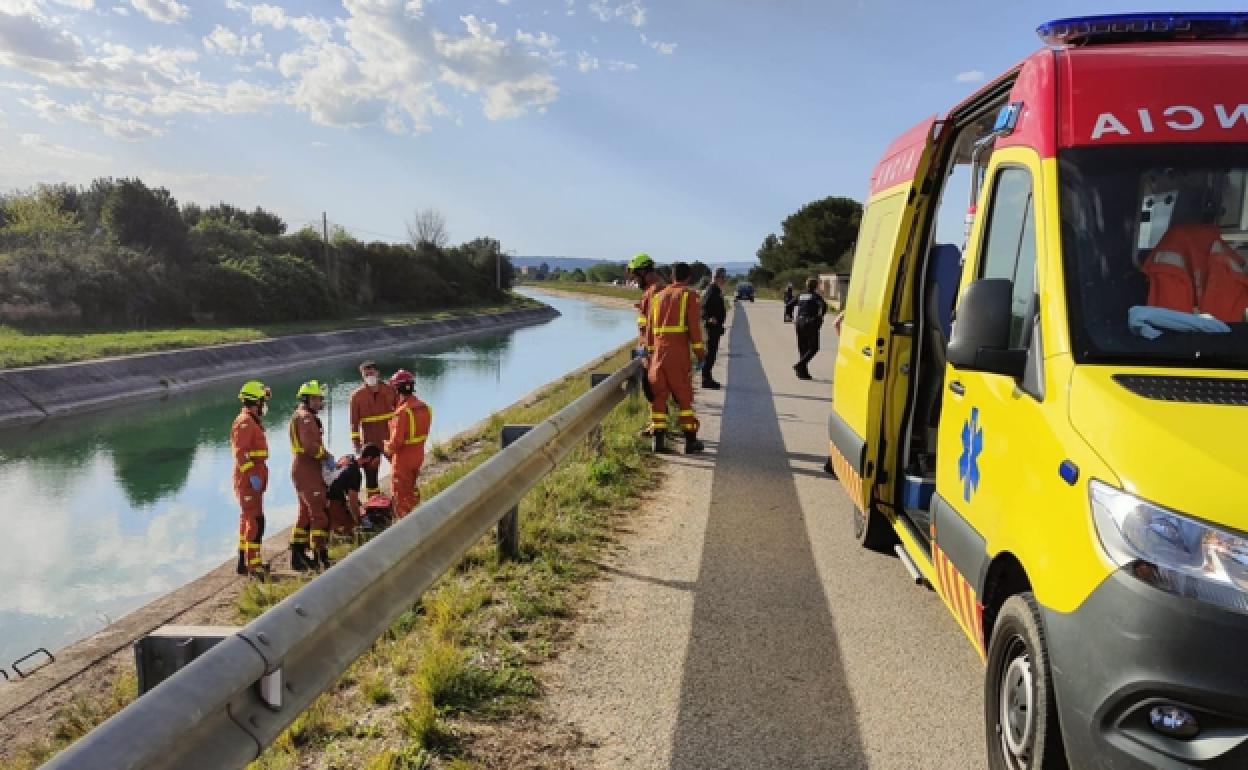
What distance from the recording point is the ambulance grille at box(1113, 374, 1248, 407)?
2607 mm

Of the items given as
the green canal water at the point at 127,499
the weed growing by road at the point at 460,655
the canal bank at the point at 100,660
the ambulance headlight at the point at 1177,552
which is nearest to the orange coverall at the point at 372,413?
the green canal water at the point at 127,499

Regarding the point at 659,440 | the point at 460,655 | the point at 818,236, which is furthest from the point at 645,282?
the point at 818,236

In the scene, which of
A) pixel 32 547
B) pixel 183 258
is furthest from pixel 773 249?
A: pixel 32 547

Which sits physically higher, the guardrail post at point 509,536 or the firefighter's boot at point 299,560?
the guardrail post at point 509,536

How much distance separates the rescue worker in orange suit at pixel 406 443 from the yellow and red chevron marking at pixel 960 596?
6.01m

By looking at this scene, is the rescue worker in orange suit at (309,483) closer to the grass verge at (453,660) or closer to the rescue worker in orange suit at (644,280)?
the grass verge at (453,660)

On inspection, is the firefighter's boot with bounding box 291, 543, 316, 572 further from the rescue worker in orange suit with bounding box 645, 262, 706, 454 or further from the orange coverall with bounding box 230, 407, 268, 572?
the rescue worker in orange suit with bounding box 645, 262, 706, 454

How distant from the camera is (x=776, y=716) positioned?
12.1 feet

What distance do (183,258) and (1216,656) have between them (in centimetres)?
4967

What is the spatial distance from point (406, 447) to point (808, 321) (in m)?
9.02

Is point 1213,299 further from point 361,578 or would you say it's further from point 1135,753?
point 361,578

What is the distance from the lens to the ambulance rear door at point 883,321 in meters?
5.36

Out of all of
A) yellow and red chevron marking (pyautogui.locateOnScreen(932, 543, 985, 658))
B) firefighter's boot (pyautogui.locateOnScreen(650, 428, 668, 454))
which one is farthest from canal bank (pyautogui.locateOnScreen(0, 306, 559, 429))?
yellow and red chevron marking (pyautogui.locateOnScreen(932, 543, 985, 658))

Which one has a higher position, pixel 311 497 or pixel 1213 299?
pixel 1213 299
